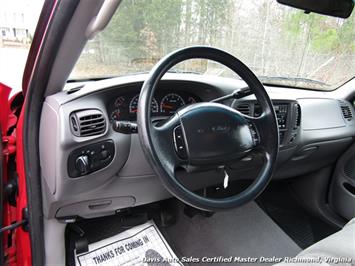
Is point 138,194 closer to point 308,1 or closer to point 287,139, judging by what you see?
point 287,139

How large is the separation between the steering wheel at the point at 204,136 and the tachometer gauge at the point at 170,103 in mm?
302

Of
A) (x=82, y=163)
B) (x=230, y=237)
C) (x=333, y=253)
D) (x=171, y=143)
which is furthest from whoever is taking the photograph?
(x=230, y=237)

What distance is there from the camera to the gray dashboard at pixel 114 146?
102cm

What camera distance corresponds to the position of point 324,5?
99cm

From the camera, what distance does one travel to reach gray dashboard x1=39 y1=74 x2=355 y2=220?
3.33 feet

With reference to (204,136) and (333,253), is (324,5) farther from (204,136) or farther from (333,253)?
(333,253)

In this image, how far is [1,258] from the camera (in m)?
1.20

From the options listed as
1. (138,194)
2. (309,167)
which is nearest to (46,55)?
(138,194)

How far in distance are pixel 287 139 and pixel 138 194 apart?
31.4 inches

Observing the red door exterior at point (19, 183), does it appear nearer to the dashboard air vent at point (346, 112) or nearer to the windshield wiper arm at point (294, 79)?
the windshield wiper arm at point (294, 79)

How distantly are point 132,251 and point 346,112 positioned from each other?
60.7 inches

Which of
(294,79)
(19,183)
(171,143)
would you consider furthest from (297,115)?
(19,183)

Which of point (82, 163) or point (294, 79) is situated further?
point (294, 79)

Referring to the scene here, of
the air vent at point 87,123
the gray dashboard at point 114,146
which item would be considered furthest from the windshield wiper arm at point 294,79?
the air vent at point 87,123
